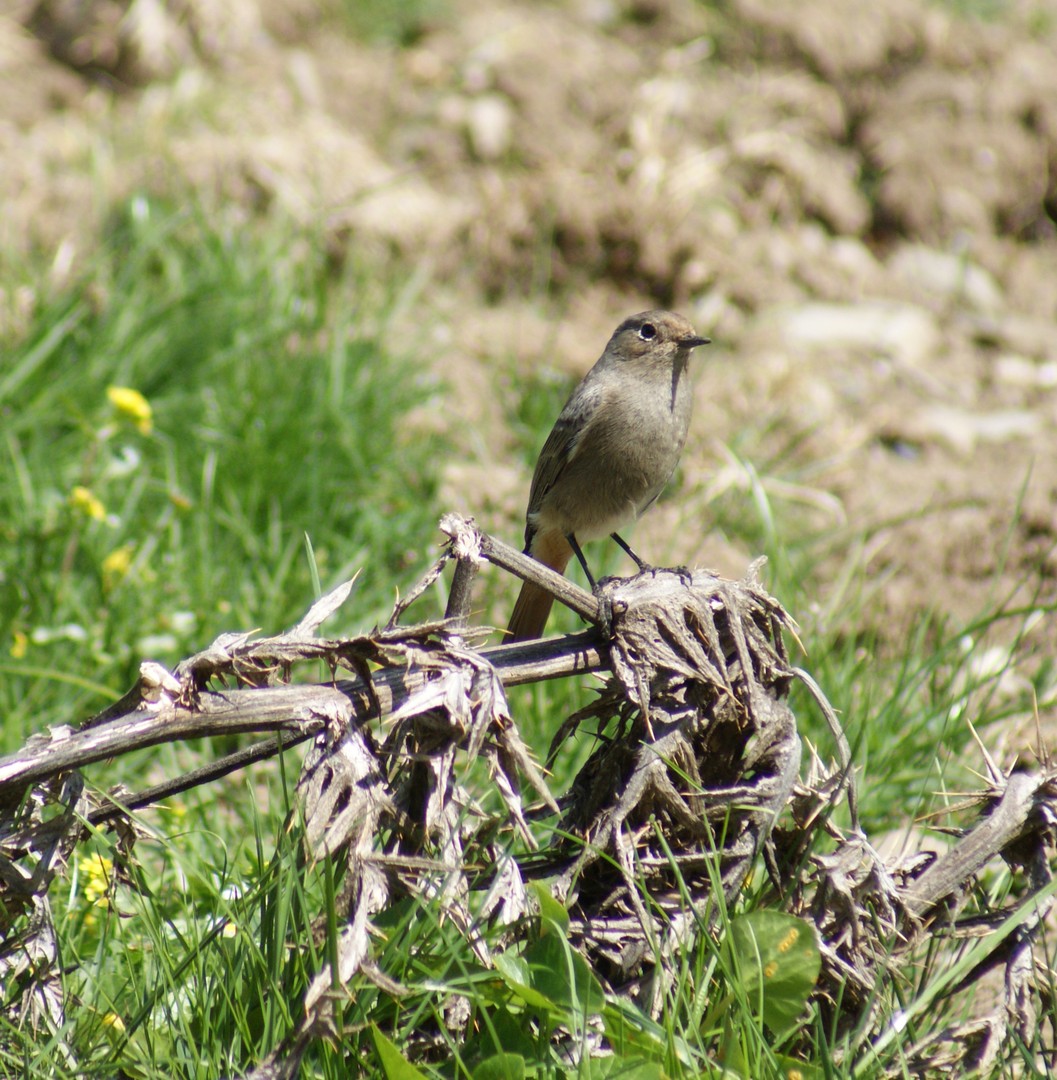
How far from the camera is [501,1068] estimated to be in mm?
1905

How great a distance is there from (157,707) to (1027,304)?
5949 mm

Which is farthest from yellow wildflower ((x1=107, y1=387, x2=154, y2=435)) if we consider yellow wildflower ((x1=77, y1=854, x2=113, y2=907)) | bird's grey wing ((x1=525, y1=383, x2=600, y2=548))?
yellow wildflower ((x1=77, y1=854, x2=113, y2=907))

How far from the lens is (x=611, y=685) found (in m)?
2.24

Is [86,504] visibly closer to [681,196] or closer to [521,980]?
[521,980]

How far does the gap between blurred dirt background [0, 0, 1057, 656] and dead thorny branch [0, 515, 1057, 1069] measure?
7.23 feet

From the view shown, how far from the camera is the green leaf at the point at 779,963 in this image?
2072 mm

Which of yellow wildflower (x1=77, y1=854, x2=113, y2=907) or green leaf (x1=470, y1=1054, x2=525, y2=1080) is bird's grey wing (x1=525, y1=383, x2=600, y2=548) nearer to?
yellow wildflower (x1=77, y1=854, x2=113, y2=907)

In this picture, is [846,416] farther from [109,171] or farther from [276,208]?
[109,171]

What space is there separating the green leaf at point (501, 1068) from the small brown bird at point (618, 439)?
220 cm

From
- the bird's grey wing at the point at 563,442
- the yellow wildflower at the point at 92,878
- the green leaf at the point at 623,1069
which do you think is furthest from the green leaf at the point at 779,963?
the bird's grey wing at the point at 563,442

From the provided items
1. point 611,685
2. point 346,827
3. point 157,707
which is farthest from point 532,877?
point 157,707

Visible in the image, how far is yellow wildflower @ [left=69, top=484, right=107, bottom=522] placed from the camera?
3900 mm

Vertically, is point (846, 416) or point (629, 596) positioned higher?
point (629, 596)

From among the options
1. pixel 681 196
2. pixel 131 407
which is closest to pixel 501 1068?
pixel 131 407
